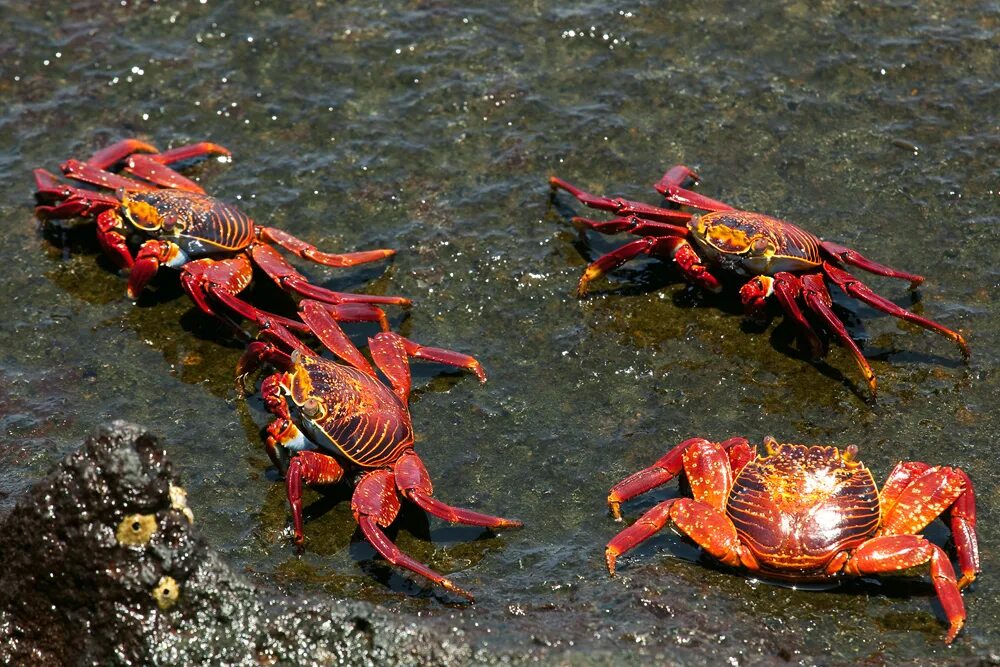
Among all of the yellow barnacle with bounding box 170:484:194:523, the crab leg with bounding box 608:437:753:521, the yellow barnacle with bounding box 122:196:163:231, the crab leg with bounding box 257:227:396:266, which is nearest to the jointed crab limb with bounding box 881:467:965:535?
the crab leg with bounding box 608:437:753:521

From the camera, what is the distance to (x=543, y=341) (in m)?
6.78

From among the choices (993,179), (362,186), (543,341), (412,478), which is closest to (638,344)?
(543,341)

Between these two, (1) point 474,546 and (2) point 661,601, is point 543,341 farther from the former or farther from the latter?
(2) point 661,601

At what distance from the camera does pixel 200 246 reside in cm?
695

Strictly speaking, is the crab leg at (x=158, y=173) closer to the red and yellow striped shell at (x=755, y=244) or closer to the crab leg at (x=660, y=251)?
the crab leg at (x=660, y=251)

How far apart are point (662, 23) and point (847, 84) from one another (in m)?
1.47

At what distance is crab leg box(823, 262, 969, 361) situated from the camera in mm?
6441

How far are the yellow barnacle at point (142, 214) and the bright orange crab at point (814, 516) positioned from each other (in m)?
3.30

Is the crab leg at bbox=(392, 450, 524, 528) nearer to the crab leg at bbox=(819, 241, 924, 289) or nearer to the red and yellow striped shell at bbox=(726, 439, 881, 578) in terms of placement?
the red and yellow striped shell at bbox=(726, 439, 881, 578)

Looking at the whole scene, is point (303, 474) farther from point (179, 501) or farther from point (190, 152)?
point (190, 152)

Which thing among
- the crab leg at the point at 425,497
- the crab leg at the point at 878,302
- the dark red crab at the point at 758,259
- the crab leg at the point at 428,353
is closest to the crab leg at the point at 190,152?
the crab leg at the point at 428,353

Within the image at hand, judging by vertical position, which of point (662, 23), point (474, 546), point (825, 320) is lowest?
point (474, 546)

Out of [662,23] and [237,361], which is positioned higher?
[662,23]

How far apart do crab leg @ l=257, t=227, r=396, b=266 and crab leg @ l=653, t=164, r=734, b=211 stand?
176 centimetres
